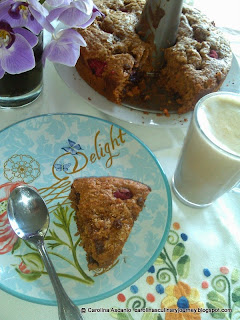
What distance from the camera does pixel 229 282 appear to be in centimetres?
97

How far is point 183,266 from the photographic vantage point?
3.21 feet

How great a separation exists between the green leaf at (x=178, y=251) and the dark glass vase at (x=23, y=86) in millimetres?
729

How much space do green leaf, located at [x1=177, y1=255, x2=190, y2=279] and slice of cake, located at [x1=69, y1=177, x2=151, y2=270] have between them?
18 cm

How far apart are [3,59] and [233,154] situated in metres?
0.66

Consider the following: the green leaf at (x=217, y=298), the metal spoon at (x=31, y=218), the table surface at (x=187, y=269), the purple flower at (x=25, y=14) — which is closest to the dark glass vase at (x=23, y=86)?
the table surface at (x=187, y=269)

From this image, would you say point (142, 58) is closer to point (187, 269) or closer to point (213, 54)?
point (213, 54)

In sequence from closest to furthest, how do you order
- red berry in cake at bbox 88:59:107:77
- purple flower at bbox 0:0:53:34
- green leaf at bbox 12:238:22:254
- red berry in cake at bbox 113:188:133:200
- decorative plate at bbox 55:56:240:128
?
purple flower at bbox 0:0:53:34 < green leaf at bbox 12:238:22:254 < red berry in cake at bbox 113:188:133:200 < decorative plate at bbox 55:56:240:128 < red berry in cake at bbox 88:59:107:77

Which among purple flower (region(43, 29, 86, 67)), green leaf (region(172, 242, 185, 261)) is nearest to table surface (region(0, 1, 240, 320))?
green leaf (region(172, 242, 185, 261))

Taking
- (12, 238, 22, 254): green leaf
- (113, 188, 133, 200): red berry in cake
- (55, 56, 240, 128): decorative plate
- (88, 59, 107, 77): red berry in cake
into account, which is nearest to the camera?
(12, 238, 22, 254): green leaf

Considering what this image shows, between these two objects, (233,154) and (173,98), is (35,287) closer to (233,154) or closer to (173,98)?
(233,154)

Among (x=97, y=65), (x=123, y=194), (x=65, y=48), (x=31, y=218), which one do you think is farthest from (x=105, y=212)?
(x=97, y=65)

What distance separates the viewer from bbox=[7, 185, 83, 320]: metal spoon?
878 millimetres

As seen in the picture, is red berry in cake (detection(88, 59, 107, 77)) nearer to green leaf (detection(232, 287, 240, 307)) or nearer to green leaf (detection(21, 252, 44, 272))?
green leaf (detection(21, 252, 44, 272))

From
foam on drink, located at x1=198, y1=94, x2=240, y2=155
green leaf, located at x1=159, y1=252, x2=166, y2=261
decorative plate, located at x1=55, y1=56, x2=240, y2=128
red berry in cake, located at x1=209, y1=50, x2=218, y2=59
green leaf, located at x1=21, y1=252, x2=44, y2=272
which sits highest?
foam on drink, located at x1=198, y1=94, x2=240, y2=155
